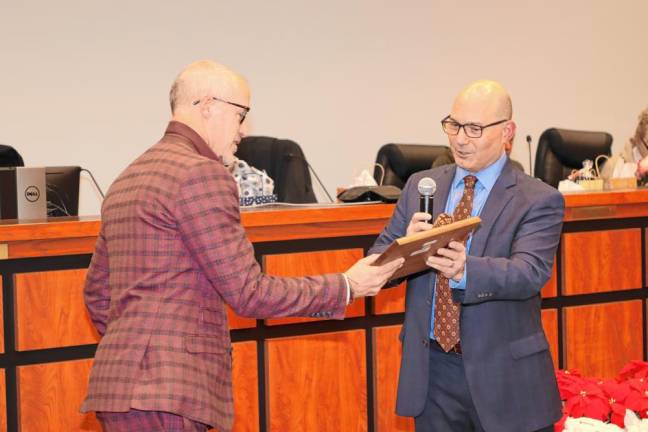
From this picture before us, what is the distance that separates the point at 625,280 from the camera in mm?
4020

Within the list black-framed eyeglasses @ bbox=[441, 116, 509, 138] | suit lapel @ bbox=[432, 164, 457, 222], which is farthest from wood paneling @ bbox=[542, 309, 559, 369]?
black-framed eyeglasses @ bbox=[441, 116, 509, 138]

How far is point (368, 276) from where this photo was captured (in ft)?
7.41

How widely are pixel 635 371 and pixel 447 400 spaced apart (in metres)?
1.20

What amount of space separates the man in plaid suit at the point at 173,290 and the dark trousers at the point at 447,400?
71cm

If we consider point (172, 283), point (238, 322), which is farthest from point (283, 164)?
point (172, 283)

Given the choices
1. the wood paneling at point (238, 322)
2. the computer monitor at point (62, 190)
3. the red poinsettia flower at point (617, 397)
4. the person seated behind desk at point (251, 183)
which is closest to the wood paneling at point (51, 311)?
the wood paneling at point (238, 322)

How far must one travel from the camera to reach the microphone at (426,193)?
2503mm

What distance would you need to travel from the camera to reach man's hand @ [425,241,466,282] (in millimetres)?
2344

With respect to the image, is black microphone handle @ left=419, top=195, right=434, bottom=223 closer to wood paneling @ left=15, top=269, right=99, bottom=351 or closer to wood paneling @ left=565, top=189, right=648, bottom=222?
wood paneling @ left=15, top=269, right=99, bottom=351

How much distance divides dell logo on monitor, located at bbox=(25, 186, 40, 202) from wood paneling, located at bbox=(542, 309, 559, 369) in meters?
2.22

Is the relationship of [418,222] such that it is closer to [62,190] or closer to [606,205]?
[606,205]

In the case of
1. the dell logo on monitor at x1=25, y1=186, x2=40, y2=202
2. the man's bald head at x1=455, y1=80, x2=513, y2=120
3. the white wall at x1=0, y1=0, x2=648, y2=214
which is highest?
the white wall at x1=0, y1=0, x2=648, y2=214

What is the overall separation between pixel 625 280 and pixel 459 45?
12.2ft

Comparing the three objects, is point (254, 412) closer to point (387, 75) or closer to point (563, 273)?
point (563, 273)
